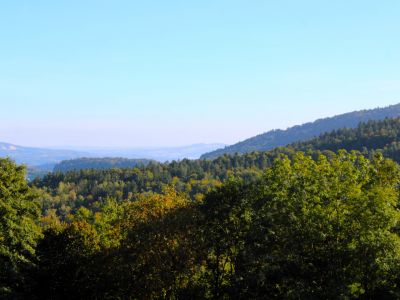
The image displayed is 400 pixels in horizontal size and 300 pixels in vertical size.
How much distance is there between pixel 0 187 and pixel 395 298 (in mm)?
33566

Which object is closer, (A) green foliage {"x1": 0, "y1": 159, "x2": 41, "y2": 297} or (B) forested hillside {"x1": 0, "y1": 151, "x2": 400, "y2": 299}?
(B) forested hillside {"x1": 0, "y1": 151, "x2": 400, "y2": 299}

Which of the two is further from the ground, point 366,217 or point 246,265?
point 366,217

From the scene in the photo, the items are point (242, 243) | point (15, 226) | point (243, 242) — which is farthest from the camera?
point (15, 226)

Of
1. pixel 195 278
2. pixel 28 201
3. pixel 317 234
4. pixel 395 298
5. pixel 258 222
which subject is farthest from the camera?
pixel 28 201

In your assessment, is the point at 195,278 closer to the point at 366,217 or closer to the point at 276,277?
the point at 276,277

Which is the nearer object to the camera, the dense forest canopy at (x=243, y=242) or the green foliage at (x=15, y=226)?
the dense forest canopy at (x=243, y=242)

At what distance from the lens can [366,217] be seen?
29406 mm

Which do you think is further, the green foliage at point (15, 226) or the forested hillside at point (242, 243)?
the green foliage at point (15, 226)

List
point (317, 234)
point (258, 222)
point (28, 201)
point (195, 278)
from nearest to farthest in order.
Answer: point (317, 234) → point (258, 222) → point (195, 278) → point (28, 201)

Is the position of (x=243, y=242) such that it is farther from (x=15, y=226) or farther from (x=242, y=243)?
(x=15, y=226)

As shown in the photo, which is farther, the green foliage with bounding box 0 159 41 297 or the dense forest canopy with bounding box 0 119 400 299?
the green foliage with bounding box 0 159 41 297

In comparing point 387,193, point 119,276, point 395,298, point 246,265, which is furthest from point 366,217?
point 119,276

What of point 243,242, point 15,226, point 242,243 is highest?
point 15,226

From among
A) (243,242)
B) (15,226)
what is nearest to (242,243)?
(243,242)
